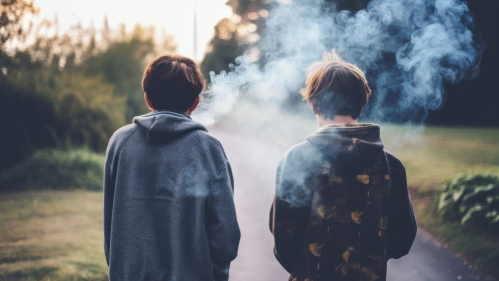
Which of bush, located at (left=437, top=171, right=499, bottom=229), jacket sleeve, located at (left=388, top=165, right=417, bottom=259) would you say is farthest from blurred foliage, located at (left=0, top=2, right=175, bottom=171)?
bush, located at (left=437, top=171, right=499, bottom=229)

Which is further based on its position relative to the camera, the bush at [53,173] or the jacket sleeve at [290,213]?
the bush at [53,173]

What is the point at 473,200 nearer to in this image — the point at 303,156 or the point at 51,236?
the point at 303,156

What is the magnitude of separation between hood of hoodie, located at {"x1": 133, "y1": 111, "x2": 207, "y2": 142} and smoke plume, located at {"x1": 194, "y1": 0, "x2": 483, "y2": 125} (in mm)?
1266

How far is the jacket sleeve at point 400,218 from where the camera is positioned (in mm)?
1940

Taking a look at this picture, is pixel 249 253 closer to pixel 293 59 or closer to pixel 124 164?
pixel 293 59

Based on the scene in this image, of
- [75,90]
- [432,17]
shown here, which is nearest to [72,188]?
[75,90]

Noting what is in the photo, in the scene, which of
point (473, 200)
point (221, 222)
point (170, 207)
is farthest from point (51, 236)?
point (473, 200)

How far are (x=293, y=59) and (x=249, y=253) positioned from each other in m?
2.67

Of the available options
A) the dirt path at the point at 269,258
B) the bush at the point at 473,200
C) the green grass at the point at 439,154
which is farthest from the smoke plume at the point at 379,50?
the green grass at the point at 439,154

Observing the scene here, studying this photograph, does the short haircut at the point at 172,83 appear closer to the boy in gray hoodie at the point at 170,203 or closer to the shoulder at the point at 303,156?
the boy in gray hoodie at the point at 170,203

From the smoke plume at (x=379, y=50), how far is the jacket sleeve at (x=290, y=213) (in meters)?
1.42

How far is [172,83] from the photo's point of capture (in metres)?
1.91

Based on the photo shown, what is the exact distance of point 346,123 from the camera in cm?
190

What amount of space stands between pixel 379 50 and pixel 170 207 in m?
2.55
